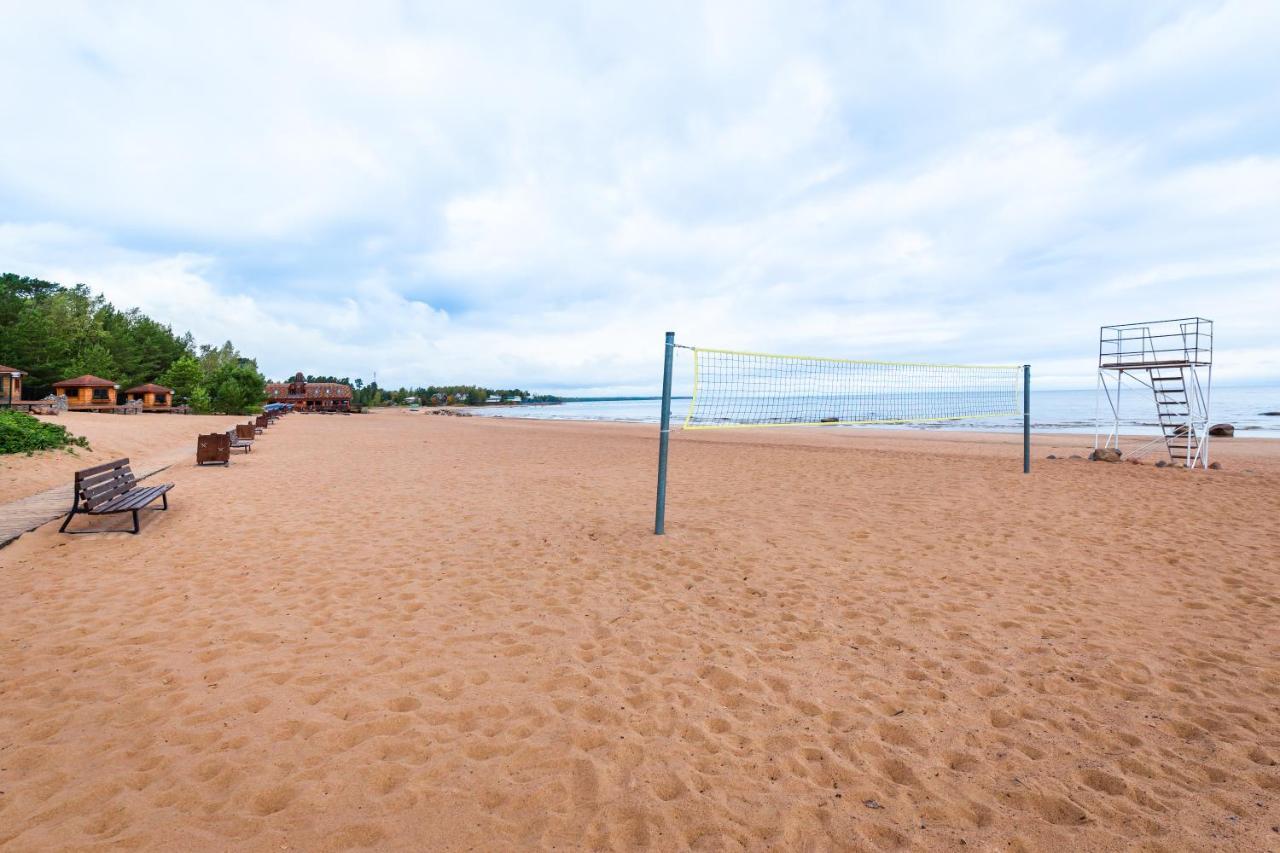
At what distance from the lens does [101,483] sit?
6.49m

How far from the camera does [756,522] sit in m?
7.22

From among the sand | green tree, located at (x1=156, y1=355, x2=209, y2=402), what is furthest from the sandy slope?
green tree, located at (x1=156, y1=355, x2=209, y2=402)

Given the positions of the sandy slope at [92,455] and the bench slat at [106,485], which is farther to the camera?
the sandy slope at [92,455]

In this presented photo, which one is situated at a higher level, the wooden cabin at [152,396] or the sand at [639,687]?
the wooden cabin at [152,396]

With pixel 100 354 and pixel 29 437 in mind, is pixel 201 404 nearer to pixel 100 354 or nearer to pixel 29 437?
pixel 100 354

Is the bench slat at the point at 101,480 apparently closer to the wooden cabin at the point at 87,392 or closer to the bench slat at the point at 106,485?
the bench slat at the point at 106,485

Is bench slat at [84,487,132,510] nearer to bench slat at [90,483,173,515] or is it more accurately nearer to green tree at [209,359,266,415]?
bench slat at [90,483,173,515]

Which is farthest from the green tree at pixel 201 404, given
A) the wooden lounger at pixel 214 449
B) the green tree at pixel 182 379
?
the wooden lounger at pixel 214 449

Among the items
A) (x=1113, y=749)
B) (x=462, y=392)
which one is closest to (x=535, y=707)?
(x=1113, y=749)

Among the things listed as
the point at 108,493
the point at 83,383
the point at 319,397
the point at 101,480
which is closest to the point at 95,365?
the point at 83,383

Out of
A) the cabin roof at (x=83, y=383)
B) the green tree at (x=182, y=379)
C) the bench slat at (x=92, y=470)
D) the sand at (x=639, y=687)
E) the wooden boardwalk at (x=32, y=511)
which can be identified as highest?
the green tree at (x=182, y=379)

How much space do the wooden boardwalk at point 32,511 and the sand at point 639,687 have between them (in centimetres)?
80

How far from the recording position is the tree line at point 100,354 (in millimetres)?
36500

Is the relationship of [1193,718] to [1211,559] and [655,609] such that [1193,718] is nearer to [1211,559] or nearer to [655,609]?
[655,609]
